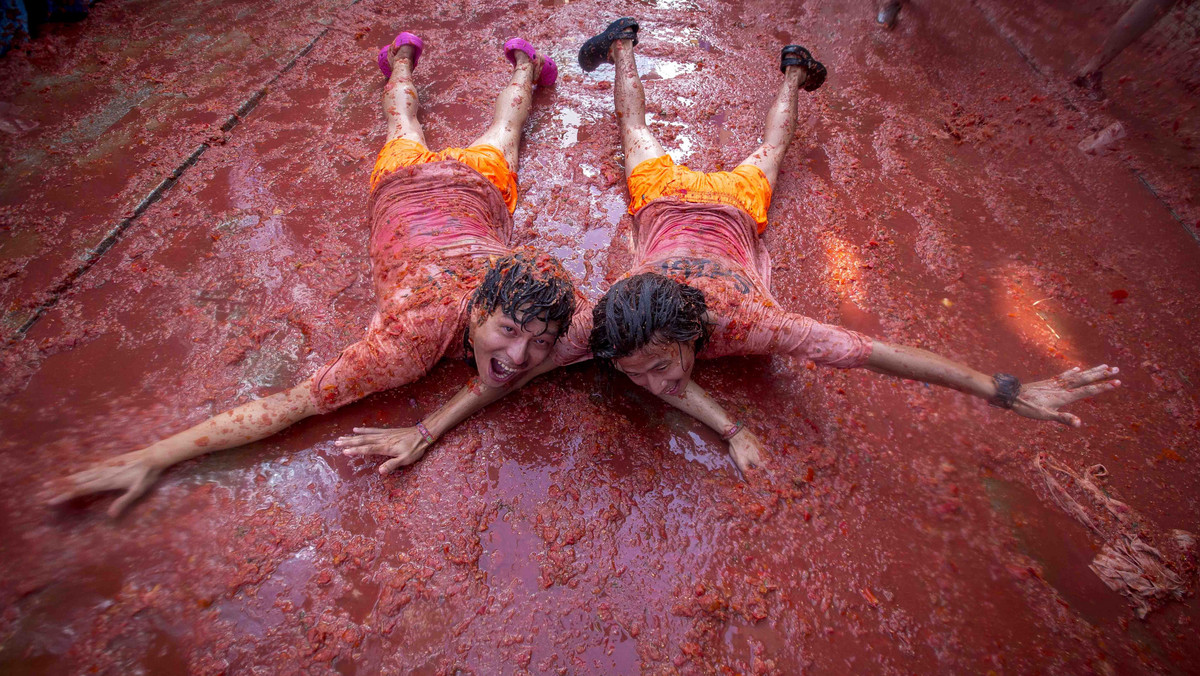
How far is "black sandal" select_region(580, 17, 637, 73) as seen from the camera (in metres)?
4.03

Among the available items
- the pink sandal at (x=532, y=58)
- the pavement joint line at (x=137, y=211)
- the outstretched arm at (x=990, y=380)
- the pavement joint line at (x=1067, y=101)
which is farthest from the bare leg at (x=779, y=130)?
the pavement joint line at (x=137, y=211)

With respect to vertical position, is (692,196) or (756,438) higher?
(692,196)

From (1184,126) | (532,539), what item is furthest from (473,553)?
(1184,126)

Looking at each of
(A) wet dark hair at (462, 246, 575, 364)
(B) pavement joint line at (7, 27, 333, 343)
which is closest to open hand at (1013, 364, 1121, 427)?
(A) wet dark hair at (462, 246, 575, 364)

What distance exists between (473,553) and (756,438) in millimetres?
1406

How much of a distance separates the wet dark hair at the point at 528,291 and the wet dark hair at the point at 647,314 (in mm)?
181

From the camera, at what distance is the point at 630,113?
12.3 ft

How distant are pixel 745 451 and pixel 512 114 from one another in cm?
278

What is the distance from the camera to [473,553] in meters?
2.22

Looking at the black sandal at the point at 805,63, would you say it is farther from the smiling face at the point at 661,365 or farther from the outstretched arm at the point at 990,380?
the smiling face at the point at 661,365

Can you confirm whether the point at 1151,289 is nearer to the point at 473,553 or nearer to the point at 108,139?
the point at 473,553

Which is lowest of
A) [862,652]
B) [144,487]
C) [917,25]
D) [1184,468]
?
[144,487]

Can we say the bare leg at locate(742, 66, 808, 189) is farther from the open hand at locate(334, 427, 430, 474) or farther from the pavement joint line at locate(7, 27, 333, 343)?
the pavement joint line at locate(7, 27, 333, 343)

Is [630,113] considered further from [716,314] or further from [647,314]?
[647,314]
